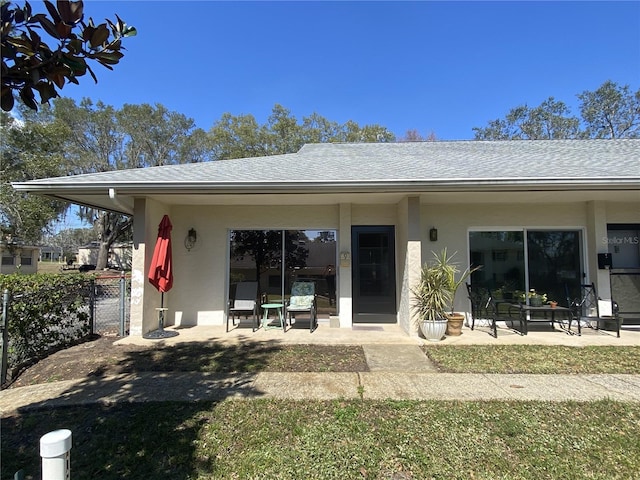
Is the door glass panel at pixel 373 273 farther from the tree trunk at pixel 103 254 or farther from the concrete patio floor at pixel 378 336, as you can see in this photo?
the tree trunk at pixel 103 254

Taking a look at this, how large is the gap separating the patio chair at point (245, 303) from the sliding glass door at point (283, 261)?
228mm

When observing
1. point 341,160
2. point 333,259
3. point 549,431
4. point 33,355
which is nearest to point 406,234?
point 333,259

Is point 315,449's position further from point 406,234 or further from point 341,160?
point 341,160

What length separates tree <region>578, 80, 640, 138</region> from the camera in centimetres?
2714

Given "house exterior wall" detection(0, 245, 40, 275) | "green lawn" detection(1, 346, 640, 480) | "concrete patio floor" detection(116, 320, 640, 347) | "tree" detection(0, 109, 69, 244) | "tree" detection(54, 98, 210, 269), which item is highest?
"tree" detection(54, 98, 210, 269)

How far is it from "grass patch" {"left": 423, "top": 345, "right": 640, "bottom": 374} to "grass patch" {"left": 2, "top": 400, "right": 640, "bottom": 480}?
3.81 feet

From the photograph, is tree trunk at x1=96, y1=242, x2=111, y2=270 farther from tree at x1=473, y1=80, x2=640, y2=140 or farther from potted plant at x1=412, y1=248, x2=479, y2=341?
tree at x1=473, y1=80, x2=640, y2=140

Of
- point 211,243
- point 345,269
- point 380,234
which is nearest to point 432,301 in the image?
point 345,269

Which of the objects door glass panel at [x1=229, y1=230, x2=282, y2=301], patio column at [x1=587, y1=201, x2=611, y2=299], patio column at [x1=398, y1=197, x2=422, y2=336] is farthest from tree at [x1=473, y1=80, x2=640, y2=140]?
door glass panel at [x1=229, y1=230, x2=282, y2=301]

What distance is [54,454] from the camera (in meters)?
1.62

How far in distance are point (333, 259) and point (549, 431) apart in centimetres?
548

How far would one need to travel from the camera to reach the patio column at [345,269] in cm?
775

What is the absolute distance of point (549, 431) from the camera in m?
3.08

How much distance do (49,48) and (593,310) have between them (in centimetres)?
975
